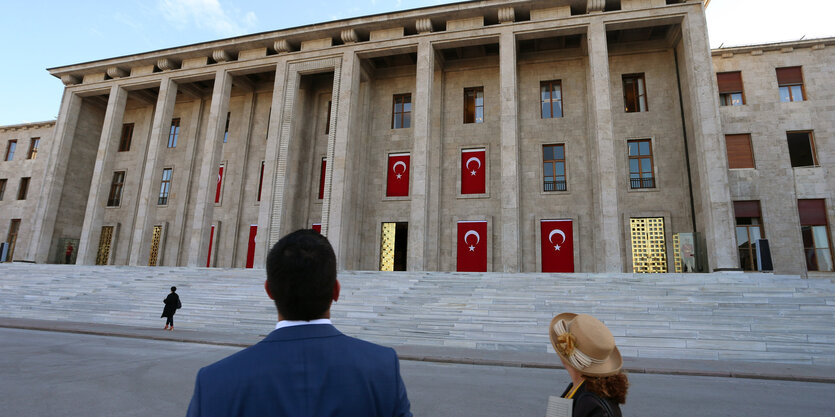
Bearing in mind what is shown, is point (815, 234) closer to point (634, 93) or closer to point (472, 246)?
point (634, 93)

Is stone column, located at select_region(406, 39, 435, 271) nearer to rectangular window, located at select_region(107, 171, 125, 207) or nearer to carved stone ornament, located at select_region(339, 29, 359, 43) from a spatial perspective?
carved stone ornament, located at select_region(339, 29, 359, 43)

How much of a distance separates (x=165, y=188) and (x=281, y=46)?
11839 mm

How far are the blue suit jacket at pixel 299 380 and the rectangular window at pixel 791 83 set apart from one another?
87.7 ft

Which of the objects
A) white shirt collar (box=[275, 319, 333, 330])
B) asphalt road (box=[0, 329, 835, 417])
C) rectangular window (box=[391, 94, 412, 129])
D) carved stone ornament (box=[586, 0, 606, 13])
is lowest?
asphalt road (box=[0, 329, 835, 417])

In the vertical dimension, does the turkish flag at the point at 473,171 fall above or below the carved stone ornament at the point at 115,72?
below

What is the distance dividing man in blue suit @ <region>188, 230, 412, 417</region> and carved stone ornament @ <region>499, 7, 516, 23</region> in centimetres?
2197

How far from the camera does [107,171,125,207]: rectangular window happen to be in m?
28.5

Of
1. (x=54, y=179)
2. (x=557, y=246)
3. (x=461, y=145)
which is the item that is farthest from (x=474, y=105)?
(x=54, y=179)

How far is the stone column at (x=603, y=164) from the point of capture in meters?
18.1

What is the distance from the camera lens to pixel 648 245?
2016cm

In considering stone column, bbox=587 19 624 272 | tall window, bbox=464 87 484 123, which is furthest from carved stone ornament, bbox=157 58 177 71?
stone column, bbox=587 19 624 272

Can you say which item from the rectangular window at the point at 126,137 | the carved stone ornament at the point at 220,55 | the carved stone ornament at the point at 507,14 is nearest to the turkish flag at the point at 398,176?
the carved stone ornament at the point at 507,14

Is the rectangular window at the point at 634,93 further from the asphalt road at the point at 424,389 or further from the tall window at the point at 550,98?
the asphalt road at the point at 424,389

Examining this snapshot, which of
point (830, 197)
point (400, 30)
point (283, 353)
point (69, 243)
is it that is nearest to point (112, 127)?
point (69, 243)
